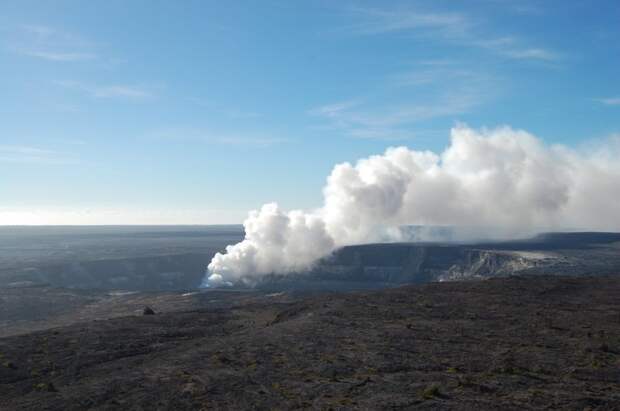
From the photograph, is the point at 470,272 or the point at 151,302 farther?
the point at 470,272

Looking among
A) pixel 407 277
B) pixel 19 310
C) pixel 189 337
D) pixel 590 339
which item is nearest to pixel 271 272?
pixel 407 277

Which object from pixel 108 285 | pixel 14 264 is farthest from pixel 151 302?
pixel 14 264

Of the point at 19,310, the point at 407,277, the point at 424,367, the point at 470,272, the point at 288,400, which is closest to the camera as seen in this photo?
the point at 288,400

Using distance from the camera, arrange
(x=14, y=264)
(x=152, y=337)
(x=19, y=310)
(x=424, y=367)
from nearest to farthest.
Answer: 1. (x=424, y=367)
2. (x=152, y=337)
3. (x=19, y=310)
4. (x=14, y=264)

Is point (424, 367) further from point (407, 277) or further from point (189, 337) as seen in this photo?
point (407, 277)

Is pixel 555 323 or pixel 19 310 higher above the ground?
pixel 555 323

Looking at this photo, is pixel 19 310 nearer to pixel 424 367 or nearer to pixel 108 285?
pixel 108 285
